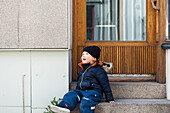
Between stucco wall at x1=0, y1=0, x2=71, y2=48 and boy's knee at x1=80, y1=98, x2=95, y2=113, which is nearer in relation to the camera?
boy's knee at x1=80, y1=98, x2=95, y2=113

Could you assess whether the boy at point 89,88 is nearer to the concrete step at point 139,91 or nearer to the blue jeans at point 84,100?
the blue jeans at point 84,100

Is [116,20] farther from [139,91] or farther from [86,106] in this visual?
[86,106]

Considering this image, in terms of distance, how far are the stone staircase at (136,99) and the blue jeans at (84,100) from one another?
16 cm

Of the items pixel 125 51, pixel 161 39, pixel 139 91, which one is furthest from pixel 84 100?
pixel 161 39

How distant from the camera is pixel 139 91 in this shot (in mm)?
4238

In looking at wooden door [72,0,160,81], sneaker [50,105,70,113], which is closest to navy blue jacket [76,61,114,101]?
sneaker [50,105,70,113]

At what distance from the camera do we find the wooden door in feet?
15.0

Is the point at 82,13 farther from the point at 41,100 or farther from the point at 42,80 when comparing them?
the point at 41,100

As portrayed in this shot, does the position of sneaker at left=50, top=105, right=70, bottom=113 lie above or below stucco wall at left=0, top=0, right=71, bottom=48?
below

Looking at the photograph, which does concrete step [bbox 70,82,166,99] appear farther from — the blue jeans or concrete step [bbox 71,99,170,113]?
the blue jeans

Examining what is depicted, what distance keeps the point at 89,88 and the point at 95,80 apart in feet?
0.49

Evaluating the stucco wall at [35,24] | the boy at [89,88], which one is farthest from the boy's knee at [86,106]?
the stucco wall at [35,24]

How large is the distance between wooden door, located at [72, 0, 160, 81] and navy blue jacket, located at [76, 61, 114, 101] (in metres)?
0.83

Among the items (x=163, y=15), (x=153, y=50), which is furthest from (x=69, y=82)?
(x=163, y=15)
